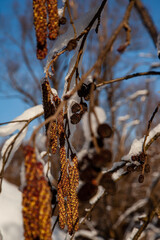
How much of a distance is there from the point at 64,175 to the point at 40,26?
1.16 ft

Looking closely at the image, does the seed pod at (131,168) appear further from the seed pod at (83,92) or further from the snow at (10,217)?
the snow at (10,217)

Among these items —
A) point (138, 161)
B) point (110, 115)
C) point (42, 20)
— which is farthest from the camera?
point (110, 115)

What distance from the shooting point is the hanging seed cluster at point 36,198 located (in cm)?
36

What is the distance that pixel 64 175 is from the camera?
602mm

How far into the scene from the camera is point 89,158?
346 mm

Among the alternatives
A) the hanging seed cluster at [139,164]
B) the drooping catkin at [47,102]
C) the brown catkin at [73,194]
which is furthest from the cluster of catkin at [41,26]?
the hanging seed cluster at [139,164]

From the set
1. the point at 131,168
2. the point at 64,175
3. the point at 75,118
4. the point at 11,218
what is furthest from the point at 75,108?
the point at 11,218

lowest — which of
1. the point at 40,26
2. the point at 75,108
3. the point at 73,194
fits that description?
the point at 73,194

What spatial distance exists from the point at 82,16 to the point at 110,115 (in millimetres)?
5081

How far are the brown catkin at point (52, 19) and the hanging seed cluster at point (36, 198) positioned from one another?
30 cm

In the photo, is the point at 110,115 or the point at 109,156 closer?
the point at 109,156

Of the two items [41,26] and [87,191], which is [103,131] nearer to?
[87,191]

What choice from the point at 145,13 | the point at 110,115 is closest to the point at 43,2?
the point at 145,13

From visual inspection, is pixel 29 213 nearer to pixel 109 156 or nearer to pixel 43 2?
pixel 109 156
